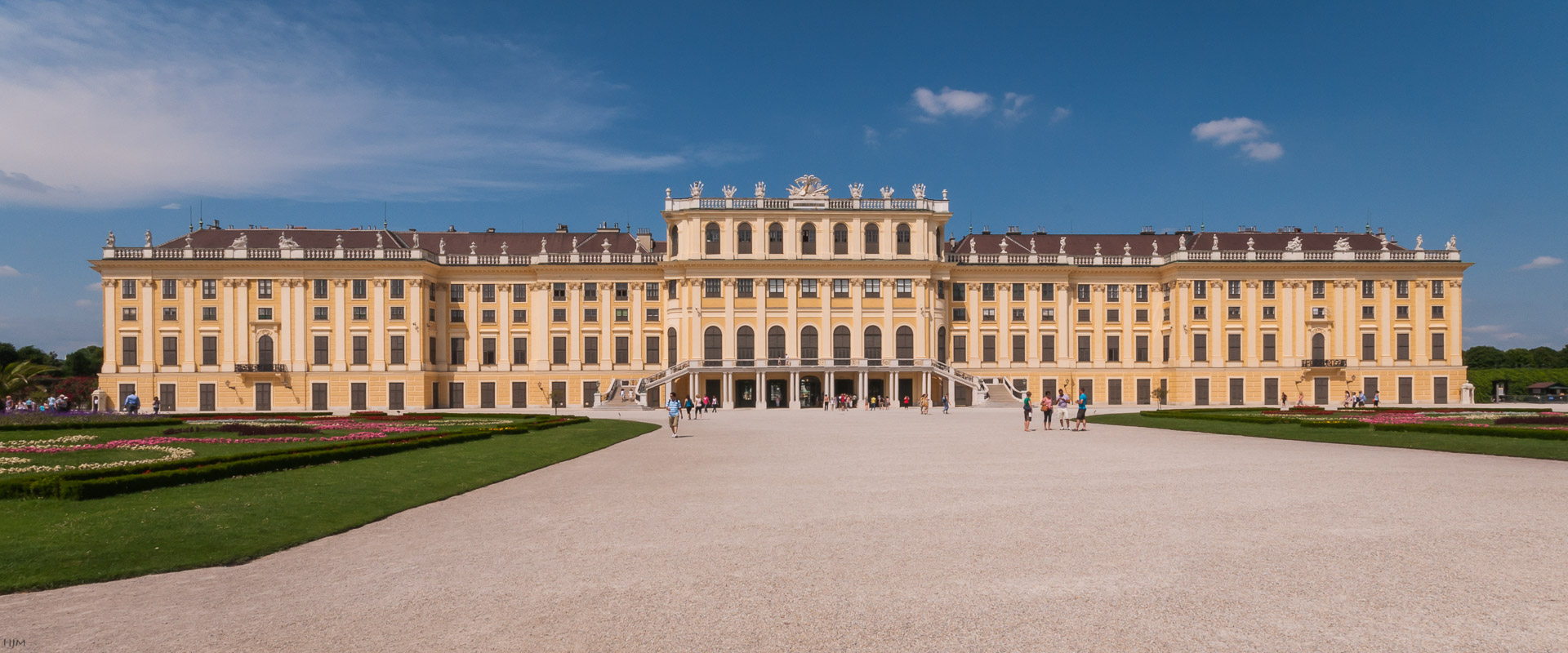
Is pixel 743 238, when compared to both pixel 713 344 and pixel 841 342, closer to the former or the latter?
pixel 713 344

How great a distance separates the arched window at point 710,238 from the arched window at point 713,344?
631 cm

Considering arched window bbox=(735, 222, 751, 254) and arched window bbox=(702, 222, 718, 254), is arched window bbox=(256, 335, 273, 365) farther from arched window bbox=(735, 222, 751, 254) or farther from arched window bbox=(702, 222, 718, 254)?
arched window bbox=(735, 222, 751, 254)

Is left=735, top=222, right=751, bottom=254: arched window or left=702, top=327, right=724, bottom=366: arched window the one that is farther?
left=735, top=222, right=751, bottom=254: arched window

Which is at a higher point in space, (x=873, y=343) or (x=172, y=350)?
(x=172, y=350)

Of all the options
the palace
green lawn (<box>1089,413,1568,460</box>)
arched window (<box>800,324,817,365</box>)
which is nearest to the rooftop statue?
the palace

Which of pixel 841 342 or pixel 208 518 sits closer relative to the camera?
pixel 208 518

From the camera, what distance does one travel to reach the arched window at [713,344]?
228 feet

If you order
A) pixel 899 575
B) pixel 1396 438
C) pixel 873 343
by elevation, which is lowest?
pixel 1396 438

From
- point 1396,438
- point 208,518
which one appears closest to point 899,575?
point 208,518

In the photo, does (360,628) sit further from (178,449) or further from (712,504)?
(178,449)

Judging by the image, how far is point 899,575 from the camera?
32.4 feet

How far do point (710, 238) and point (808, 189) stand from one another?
878 centimetres

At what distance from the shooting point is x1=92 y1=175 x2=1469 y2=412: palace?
221 feet

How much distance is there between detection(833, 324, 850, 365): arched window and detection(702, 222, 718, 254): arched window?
11.8 metres
